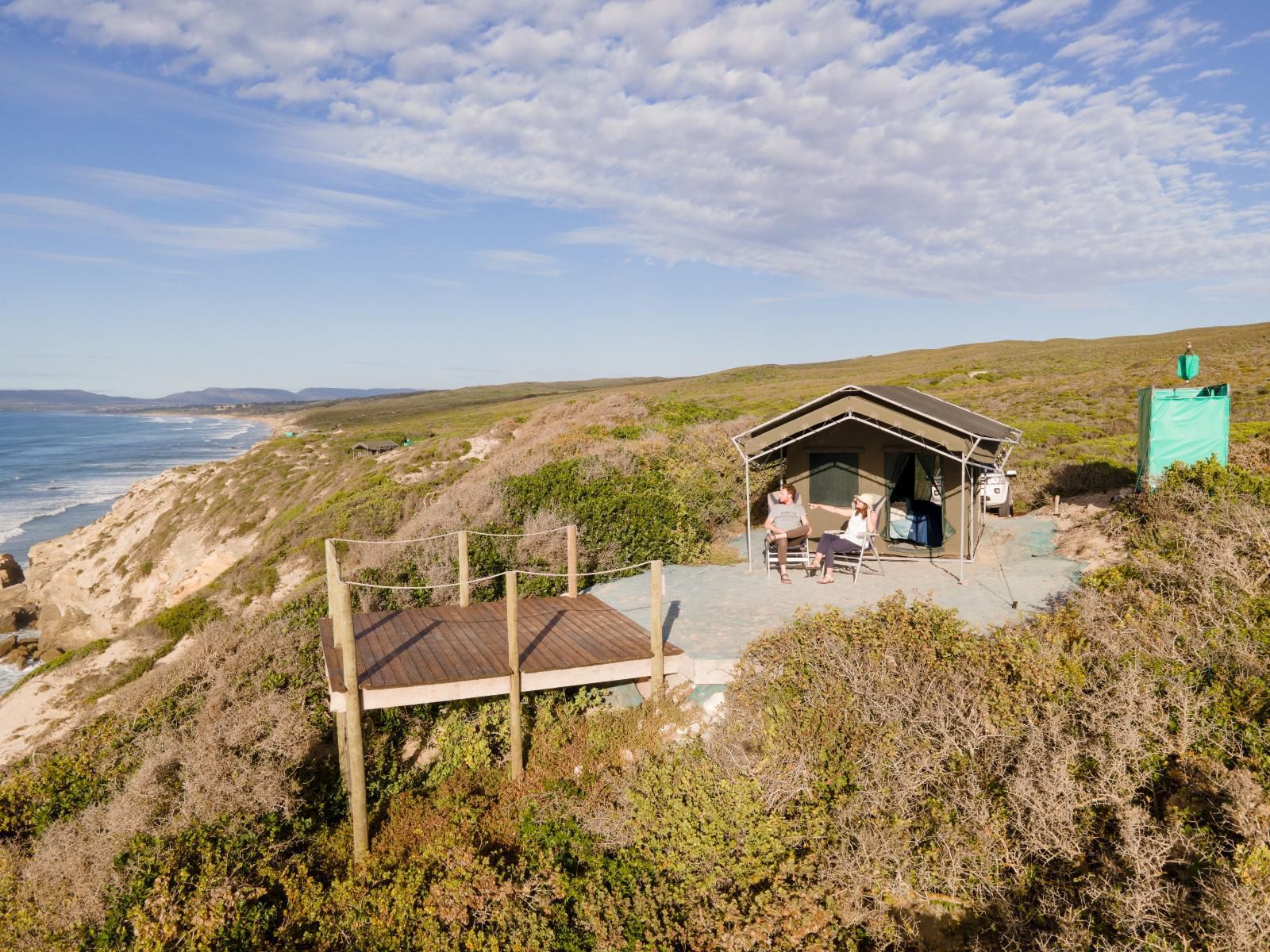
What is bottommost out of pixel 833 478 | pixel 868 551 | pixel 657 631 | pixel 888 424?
pixel 868 551

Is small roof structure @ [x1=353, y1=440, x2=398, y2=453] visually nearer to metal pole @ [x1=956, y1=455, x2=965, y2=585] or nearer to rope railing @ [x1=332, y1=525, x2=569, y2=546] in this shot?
rope railing @ [x1=332, y1=525, x2=569, y2=546]

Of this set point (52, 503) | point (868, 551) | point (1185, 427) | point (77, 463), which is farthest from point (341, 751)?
point (77, 463)

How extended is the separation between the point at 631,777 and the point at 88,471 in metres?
92.7

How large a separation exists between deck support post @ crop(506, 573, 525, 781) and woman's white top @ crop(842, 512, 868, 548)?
5.95 meters

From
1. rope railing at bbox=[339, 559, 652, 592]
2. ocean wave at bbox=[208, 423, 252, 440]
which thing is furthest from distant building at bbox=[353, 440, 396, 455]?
ocean wave at bbox=[208, 423, 252, 440]

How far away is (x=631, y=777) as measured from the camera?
7.73 meters

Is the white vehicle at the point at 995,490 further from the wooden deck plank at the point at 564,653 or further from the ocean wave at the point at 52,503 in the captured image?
the ocean wave at the point at 52,503

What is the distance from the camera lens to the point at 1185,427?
41.7 ft

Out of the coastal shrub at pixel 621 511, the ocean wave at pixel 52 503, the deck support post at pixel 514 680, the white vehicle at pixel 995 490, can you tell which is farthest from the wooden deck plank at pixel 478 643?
the ocean wave at pixel 52 503

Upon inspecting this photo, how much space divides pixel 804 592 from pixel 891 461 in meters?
3.92

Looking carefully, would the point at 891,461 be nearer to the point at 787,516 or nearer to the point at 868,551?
the point at 868,551

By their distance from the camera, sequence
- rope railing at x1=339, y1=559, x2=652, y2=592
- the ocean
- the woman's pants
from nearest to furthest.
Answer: rope railing at x1=339, y1=559, x2=652, y2=592, the woman's pants, the ocean

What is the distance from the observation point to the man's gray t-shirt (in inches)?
485

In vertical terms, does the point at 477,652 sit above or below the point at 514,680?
above
